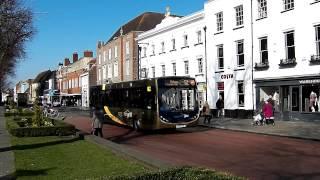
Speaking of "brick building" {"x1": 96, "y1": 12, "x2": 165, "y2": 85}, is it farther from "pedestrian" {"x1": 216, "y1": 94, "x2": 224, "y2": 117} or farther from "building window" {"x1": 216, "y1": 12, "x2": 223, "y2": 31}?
"pedestrian" {"x1": 216, "y1": 94, "x2": 224, "y2": 117}

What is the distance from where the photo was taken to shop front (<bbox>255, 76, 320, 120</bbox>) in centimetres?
3127

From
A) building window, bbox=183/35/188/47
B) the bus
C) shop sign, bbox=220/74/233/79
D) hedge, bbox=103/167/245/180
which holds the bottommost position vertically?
hedge, bbox=103/167/245/180

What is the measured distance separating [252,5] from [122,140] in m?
17.8

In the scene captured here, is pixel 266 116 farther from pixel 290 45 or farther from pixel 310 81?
pixel 290 45

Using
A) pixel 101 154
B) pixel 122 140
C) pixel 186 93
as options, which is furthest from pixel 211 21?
pixel 101 154

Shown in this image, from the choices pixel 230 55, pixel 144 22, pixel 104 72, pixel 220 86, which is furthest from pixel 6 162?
pixel 104 72

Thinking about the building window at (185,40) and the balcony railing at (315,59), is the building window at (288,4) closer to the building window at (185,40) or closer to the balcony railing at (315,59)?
the balcony railing at (315,59)

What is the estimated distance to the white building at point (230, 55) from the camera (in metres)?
37.9

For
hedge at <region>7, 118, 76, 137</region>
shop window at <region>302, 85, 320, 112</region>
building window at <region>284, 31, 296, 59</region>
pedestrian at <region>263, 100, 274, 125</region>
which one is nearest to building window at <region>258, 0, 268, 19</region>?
building window at <region>284, 31, 296, 59</region>

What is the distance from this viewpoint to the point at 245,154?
1673 centimetres

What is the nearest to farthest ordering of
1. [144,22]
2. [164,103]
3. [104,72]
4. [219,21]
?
1. [164,103]
2. [219,21]
3. [144,22]
4. [104,72]

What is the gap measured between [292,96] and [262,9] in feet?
23.2

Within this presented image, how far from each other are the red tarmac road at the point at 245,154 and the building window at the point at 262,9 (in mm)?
13615

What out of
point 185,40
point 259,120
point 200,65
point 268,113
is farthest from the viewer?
point 185,40
